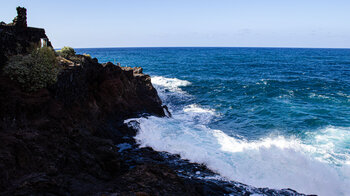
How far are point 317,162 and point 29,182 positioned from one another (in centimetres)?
1351

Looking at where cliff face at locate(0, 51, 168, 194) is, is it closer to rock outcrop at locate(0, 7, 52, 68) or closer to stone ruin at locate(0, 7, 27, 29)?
rock outcrop at locate(0, 7, 52, 68)

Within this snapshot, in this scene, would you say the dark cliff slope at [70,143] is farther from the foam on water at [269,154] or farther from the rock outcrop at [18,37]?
the foam on water at [269,154]

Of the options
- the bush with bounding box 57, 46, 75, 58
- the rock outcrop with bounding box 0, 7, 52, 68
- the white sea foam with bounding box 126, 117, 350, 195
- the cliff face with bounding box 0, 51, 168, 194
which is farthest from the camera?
the bush with bounding box 57, 46, 75, 58

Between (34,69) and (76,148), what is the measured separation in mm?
4198

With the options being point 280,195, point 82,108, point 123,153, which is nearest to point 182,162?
point 123,153

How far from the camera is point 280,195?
8805 mm

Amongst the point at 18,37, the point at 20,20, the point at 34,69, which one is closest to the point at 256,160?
the point at 34,69

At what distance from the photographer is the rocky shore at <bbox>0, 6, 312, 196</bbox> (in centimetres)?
608

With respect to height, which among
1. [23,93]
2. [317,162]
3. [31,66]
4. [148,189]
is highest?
[31,66]

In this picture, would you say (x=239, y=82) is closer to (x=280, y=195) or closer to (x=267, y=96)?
(x=267, y=96)

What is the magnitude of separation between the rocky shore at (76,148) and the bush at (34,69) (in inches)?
11.9

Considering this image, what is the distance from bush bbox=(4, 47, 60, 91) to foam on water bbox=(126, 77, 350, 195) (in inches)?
230

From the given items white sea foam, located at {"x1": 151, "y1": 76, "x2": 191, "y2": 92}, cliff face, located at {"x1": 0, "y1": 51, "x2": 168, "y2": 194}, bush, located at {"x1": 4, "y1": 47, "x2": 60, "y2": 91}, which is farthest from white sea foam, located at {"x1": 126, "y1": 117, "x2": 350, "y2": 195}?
white sea foam, located at {"x1": 151, "y1": 76, "x2": 191, "y2": 92}

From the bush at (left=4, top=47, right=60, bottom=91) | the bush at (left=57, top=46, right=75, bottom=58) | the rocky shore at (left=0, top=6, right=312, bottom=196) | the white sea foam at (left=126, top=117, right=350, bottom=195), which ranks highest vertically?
the bush at (left=57, top=46, right=75, bottom=58)
